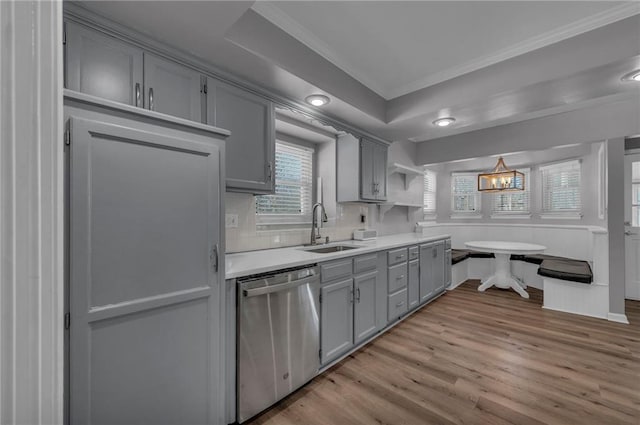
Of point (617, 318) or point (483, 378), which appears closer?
point (483, 378)

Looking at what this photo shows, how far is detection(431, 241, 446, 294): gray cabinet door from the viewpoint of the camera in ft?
12.9

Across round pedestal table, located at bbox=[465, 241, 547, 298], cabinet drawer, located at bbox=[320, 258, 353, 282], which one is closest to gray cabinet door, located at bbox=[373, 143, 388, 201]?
cabinet drawer, located at bbox=[320, 258, 353, 282]

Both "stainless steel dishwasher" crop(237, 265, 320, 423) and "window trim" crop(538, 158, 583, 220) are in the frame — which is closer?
"stainless steel dishwasher" crop(237, 265, 320, 423)

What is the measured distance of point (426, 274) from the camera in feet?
12.2

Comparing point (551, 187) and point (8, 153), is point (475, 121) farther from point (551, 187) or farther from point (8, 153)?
point (8, 153)

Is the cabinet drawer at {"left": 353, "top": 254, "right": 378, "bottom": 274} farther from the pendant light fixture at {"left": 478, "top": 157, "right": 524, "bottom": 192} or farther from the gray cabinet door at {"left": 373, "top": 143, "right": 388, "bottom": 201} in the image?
the pendant light fixture at {"left": 478, "top": 157, "right": 524, "bottom": 192}

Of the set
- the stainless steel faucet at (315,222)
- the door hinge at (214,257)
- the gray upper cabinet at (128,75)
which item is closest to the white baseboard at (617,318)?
the stainless steel faucet at (315,222)

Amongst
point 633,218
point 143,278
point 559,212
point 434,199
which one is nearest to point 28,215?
point 143,278

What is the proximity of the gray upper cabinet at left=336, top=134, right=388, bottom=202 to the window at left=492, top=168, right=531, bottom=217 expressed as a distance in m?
3.40

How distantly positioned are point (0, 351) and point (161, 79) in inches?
69.2

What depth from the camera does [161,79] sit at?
170cm

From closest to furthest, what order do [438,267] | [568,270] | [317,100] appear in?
[317,100], [568,270], [438,267]

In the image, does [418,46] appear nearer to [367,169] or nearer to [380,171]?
[367,169]

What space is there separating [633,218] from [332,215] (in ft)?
14.4
